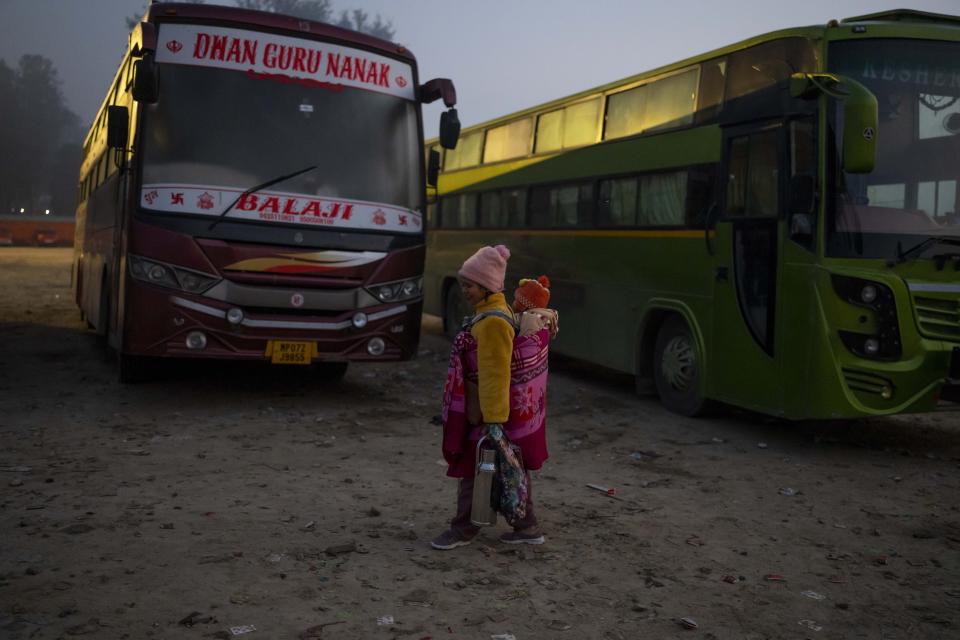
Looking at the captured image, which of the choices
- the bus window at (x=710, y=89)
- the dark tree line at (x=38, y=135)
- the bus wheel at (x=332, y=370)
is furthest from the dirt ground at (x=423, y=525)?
the dark tree line at (x=38, y=135)

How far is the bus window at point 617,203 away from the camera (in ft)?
34.5

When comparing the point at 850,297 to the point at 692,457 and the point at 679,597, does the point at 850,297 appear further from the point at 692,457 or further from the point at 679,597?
the point at 679,597

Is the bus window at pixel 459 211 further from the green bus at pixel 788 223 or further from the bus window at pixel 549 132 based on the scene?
the green bus at pixel 788 223

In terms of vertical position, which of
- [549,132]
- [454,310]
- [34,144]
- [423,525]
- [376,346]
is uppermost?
[34,144]

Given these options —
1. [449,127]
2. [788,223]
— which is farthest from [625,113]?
[788,223]

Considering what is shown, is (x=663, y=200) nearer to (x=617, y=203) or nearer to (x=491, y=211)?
(x=617, y=203)

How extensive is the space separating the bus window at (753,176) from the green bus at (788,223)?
0.06ft

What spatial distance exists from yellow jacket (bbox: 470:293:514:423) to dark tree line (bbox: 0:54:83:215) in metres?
85.2

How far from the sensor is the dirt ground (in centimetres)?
421

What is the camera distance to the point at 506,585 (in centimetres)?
463

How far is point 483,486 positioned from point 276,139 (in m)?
4.81

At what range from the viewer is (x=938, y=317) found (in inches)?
294

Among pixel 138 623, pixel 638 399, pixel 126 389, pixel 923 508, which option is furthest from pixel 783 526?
pixel 126 389

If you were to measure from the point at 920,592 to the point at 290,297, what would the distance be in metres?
5.57
